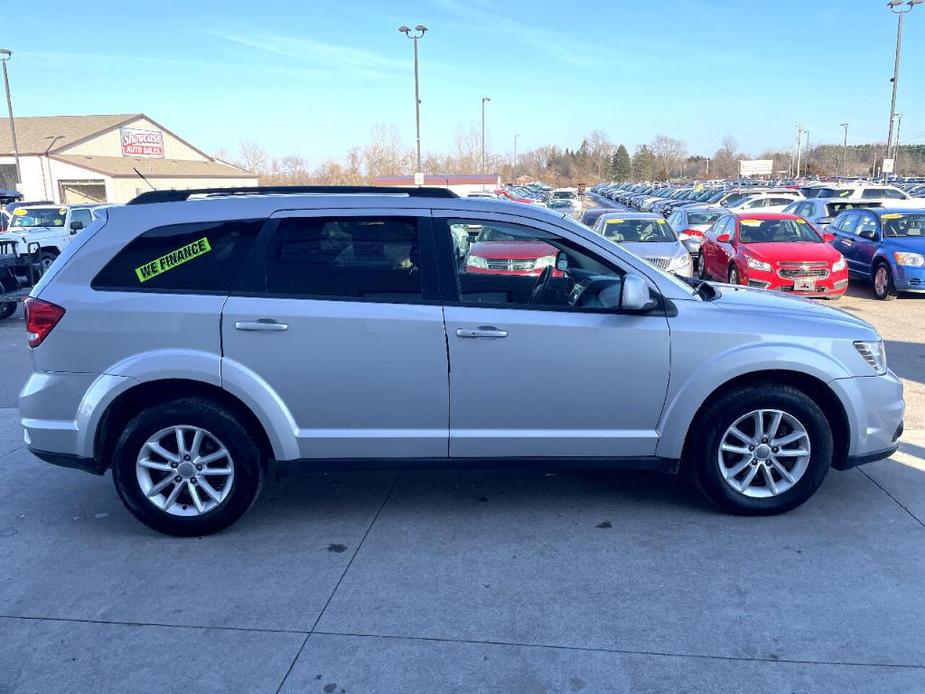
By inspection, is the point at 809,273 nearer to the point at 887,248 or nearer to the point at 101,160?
the point at 887,248

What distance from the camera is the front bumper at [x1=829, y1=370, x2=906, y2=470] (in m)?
4.39

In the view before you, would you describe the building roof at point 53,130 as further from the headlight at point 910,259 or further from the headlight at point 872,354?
the headlight at point 872,354

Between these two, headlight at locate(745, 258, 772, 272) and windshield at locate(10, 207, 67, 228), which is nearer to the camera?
headlight at locate(745, 258, 772, 272)

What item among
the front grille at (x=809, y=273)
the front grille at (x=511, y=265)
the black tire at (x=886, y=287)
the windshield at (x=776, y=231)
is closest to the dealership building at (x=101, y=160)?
the windshield at (x=776, y=231)

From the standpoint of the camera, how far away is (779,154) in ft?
474

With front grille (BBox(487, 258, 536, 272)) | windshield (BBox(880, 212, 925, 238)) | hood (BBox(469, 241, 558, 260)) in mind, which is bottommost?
windshield (BBox(880, 212, 925, 238))

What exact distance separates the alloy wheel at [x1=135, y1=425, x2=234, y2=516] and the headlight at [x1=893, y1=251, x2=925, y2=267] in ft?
40.1

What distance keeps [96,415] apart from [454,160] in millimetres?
83056

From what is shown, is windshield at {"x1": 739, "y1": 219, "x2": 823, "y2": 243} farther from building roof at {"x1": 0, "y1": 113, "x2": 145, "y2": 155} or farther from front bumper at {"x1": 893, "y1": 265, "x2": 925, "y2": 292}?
building roof at {"x1": 0, "y1": 113, "x2": 145, "y2": 155}

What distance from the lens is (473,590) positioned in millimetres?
3744

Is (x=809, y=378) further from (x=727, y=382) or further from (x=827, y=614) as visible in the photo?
(x=827, y=614)

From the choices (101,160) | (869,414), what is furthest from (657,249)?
(101,160)

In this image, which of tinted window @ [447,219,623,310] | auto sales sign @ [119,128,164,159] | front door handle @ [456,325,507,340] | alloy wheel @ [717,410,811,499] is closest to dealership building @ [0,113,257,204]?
auto sales sign @ [119,128,164,159]

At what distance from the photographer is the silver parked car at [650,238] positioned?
13.2 m
